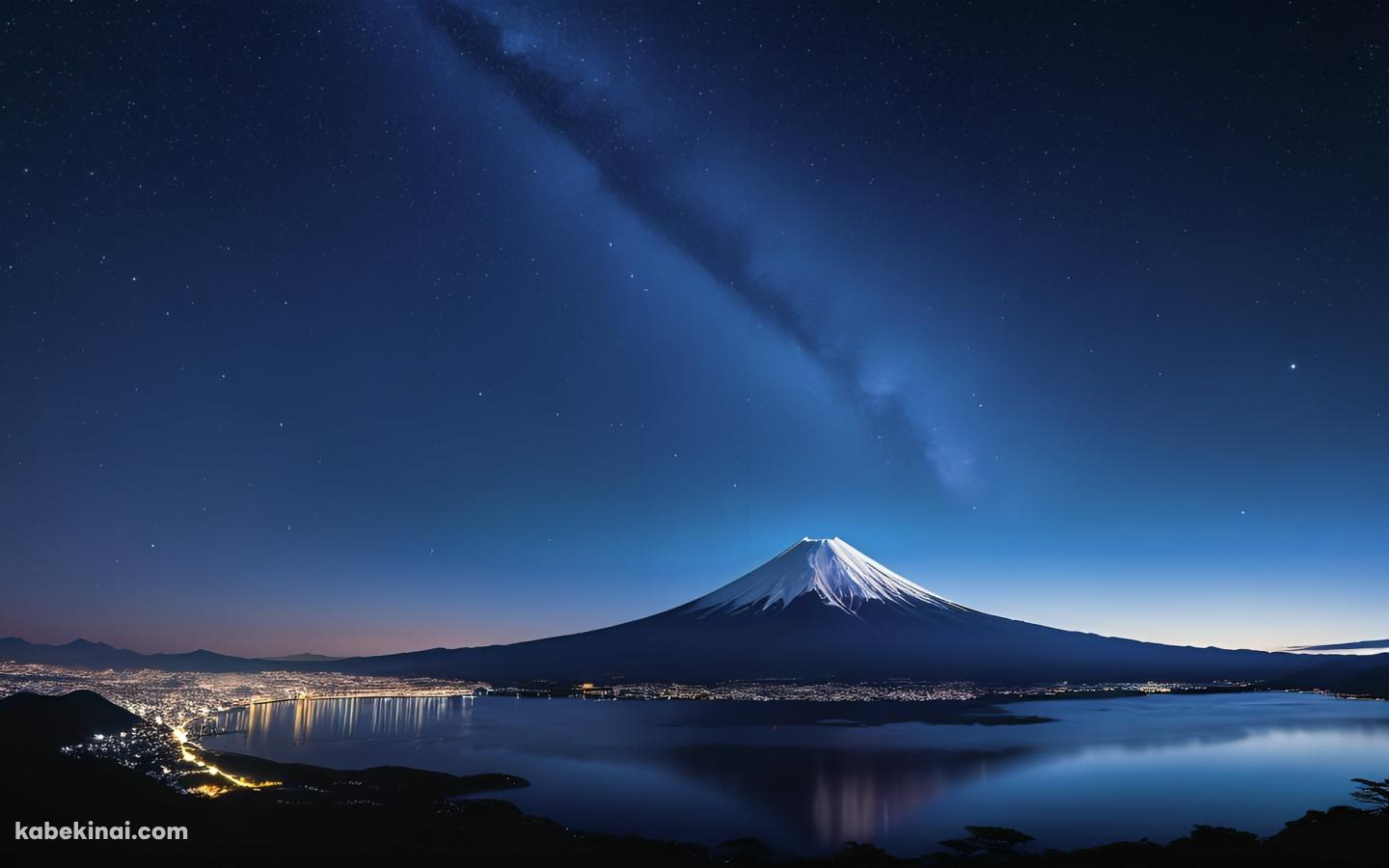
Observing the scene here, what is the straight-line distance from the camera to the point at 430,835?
107 feet

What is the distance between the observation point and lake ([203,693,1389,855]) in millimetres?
40906

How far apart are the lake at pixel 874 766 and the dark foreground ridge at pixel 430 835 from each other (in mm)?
2976

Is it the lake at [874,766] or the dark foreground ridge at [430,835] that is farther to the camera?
the lake at [874,766]

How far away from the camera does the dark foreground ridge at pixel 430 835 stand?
98.9ft

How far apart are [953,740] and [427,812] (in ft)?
193

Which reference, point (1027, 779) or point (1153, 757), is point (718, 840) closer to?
point (1027, 779)

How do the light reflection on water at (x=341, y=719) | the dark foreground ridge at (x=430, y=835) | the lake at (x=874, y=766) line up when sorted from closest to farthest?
the dark foreground ridge at (x=430, y=835) → the lake at (x=874, y=766) → the light reflection on water at (x=341, y=719)

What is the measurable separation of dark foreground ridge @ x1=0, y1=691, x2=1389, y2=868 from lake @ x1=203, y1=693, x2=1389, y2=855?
9.76ft

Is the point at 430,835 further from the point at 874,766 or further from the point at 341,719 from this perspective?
the point at 341,719
